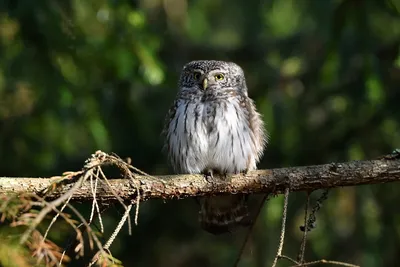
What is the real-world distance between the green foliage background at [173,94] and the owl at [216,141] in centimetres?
31

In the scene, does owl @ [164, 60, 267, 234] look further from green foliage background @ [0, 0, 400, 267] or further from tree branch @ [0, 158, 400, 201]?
tree branch @ [0, 158, 400, 201]

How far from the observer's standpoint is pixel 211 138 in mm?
4094

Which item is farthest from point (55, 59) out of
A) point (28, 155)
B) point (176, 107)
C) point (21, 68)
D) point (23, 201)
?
point (23, 201)

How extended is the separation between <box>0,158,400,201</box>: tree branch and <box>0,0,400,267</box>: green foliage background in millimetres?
1089

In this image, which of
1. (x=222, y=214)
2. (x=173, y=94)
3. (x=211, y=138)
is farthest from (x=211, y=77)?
(x=173, y=94)

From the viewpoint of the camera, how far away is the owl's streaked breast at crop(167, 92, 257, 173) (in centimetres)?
402

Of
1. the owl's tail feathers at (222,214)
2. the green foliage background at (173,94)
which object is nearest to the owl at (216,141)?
the owl's tail feathers at (222,214)

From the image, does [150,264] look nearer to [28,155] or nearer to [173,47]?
[28,155]

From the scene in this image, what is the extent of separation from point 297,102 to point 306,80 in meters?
0.19

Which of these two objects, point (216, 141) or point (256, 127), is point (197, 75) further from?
point (216, 141)

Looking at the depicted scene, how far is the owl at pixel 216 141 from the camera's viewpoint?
4.05 metres

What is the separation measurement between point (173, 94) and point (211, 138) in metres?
1.69

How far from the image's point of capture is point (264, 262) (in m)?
5.23

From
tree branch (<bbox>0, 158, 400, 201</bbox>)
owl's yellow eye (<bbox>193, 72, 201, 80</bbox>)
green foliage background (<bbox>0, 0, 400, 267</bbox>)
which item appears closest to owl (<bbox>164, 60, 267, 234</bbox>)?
owl's yellow eye (<bbox>193, 72, 201, 80</bbox>)
